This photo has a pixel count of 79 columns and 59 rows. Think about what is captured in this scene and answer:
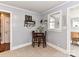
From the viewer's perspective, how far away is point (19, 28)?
4805 millimetres

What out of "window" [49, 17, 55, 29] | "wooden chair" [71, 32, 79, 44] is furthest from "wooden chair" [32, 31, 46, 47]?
"wooden chair" [71, 32, 79, 44]

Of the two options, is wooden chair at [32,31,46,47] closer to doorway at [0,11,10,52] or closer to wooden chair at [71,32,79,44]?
doorway at [0,11,10,52]

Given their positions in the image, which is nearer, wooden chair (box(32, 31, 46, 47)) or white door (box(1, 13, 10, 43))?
wooden chair (box(32, 31, 46, 47))

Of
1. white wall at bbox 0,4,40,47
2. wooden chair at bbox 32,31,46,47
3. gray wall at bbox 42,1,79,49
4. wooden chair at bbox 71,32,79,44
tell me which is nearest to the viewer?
gray wall at bbox 42,1,79,49

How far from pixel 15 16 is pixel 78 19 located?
353 cm

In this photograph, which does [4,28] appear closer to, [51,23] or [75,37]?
[51,23]

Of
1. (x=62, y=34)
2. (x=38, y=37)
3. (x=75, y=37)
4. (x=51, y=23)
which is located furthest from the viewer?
(x=75, y=37)

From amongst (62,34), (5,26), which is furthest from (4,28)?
(62,34)

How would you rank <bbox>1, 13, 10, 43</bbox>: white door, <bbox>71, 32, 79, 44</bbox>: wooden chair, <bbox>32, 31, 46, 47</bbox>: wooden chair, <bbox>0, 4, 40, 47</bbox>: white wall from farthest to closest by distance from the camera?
<bbox>71, 32, 79, 44</bbox>: wooden chair → <bbox>1, 13, 10, 43</bbox>: white door → <bbox>32, 31, 46, 47</bbox>: wooden chair → <bbox>0, 4, 40, 47</bbox>: white wall

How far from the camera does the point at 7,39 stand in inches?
210

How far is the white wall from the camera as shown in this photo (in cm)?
438

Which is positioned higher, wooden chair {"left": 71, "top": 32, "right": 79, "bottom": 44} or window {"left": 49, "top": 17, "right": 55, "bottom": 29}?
window {"left": 49, "top": 17, "right": 55, "bottom": 29}

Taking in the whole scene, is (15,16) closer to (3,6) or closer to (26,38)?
(3,6)

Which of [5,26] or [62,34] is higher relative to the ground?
[5,26]
